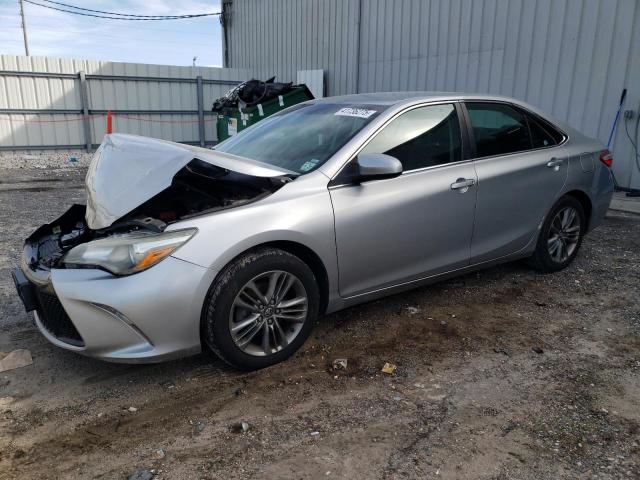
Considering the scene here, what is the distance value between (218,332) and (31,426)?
1.01 m

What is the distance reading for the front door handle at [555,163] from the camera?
4367mm

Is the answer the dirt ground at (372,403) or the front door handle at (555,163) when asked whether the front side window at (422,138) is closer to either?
the front door handle at (555,163)

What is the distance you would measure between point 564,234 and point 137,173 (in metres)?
3.64

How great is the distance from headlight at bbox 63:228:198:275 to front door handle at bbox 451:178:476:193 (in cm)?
189

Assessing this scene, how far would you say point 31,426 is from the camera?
8.62 ft

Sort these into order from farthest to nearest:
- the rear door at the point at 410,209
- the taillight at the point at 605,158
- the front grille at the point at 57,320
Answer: the taillight at the point at 605,158
the rear door at the point at 410,209
the front grille at the point at 57,320

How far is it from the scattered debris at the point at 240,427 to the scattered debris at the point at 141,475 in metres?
0.44

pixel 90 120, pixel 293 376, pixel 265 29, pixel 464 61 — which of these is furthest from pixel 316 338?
pixel 265 29

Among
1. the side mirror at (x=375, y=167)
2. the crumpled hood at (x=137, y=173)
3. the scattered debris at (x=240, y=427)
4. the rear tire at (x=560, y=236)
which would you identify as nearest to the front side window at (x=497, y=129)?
the rear tire at (x=560, y=236)

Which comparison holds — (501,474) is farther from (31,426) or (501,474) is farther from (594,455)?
(31,426)

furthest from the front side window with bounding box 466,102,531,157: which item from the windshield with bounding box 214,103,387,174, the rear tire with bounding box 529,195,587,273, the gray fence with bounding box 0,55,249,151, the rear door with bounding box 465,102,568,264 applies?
the gray fence with bounding box 0,55,249,151

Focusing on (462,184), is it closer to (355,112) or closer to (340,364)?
(355,112)

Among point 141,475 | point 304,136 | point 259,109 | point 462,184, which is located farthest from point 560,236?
point 259,109

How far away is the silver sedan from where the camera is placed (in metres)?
2.72
